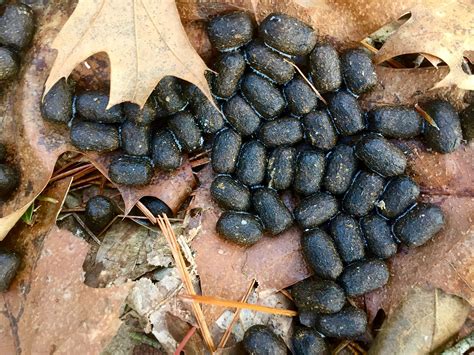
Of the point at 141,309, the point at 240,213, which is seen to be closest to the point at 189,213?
the point at 240,213

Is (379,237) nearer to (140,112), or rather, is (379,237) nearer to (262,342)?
(262,342)

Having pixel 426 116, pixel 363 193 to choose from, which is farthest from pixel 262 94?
pixel 426 116

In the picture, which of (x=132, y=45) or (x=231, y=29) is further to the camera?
(x=231, y=29)

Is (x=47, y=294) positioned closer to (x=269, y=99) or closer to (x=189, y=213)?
(x=189, y=213)

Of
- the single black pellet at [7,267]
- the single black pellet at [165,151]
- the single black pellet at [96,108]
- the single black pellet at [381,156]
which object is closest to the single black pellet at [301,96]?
the single black pellet at [381,156]

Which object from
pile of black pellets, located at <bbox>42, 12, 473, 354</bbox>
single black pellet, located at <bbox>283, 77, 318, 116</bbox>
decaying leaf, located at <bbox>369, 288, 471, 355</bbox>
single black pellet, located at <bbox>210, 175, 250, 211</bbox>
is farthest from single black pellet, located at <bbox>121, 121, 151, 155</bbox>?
decaying leaf, located at <bbox>369, 288, 471, 355</bbox>

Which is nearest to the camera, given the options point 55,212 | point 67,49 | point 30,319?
point 67,49

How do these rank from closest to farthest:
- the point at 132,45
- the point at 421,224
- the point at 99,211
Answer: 1. the point at 132,45
2. the point at 421,224
3. the point at 99,211

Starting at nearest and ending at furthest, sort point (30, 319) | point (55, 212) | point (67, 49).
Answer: point (67, 49) < point (30, 319) < point (55, 212)
